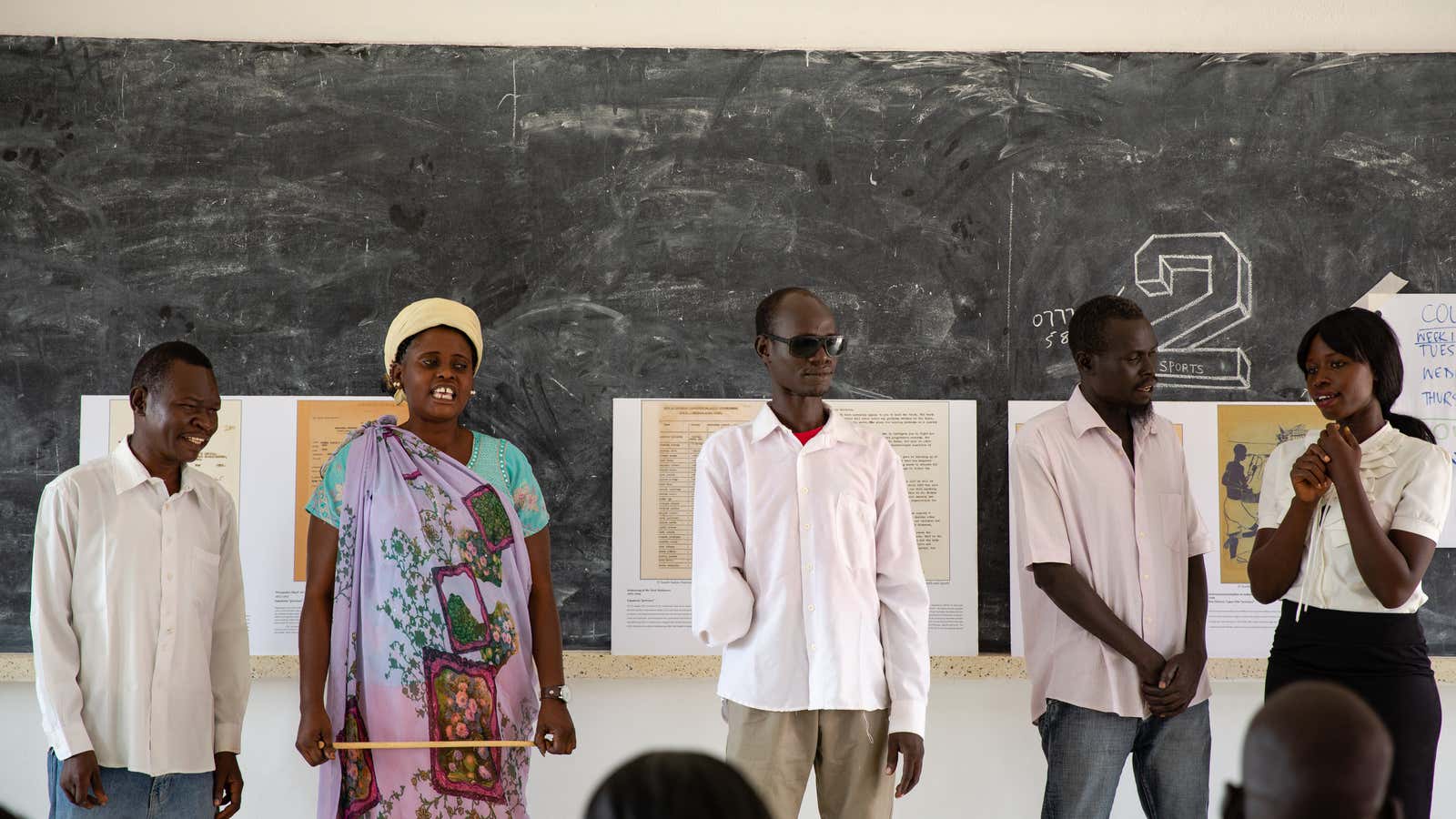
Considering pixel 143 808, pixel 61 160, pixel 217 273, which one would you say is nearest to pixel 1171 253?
pixel 217 273

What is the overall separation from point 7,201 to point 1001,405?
289 cm

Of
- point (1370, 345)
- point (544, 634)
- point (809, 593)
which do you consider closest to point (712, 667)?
point (544, 634)

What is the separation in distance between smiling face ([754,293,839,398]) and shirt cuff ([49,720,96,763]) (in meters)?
1.59

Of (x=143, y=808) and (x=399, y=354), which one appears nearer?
(x=143, y=808)

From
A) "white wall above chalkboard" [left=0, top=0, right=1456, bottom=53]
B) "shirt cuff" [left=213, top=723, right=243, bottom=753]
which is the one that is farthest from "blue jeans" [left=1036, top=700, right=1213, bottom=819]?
"white wall above chalkboard" [left=0, top=0, right=1456, bottom=53]

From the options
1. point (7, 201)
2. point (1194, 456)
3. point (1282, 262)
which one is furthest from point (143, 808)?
point (1282, 262)

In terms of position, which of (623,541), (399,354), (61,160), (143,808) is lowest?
(143,808)

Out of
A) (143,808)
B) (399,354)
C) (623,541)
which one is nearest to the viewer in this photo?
(143,808)

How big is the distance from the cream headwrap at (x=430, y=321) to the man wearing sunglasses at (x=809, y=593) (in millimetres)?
614

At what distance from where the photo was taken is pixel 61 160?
3400 millimetres

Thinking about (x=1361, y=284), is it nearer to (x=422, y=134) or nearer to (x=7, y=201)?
(x=422, y=134)

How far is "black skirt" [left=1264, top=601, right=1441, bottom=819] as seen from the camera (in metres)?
2.46

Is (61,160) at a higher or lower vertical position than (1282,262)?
higher

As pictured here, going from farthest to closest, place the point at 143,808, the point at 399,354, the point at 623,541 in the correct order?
the point at 623,541, the point at 399,354, the point at 143,808
